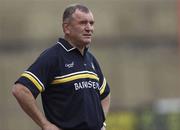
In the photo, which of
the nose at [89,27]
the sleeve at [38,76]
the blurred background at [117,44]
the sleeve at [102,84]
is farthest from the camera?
the blurred background at [117,44]

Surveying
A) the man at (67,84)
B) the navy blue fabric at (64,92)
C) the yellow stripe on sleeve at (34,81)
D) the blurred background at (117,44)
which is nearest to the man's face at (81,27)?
the man at (67,84)

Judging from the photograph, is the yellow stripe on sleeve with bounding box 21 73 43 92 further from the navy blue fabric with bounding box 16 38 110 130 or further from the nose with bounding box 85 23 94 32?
the nose with bounding box 85 23 94 32

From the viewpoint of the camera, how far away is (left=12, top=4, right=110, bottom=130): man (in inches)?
268

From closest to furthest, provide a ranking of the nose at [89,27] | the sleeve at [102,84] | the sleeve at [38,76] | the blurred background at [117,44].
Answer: the sleeve at [38,76] < the nose at [89,27] < the sleeve at [102,84] < the blurred background at [117,44]

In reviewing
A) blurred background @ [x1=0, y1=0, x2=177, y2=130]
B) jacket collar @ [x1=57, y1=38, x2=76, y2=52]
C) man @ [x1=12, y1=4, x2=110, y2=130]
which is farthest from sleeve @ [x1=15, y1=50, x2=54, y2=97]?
blurred background @ [x1=0, y1=0, x2=177, y2=130]

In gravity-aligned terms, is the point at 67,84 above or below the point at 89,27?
below

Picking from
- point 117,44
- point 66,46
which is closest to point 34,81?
point 66,46

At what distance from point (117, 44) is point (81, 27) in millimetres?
22542

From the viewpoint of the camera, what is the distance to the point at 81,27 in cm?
703

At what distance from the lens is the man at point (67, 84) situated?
6.81 meters

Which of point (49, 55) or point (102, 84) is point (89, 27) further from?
point (102, 84)

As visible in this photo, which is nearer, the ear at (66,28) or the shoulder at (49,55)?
the shoulder at (49,55)

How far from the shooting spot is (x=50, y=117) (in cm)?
695

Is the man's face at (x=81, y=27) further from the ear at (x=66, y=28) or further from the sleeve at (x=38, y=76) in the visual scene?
the sleeve at (x=38, y=76)
